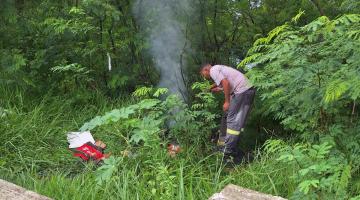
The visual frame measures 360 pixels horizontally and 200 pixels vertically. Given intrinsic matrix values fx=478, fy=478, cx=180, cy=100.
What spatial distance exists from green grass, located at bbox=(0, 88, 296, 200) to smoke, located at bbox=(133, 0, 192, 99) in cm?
155

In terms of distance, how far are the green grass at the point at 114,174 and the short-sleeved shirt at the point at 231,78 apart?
99 cm

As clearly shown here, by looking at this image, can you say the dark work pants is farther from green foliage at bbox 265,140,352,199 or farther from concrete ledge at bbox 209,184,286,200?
green foliage at bbox 265,140,352,199

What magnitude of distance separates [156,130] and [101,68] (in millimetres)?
3467

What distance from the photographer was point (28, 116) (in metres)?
6.73

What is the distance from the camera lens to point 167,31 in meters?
7.46

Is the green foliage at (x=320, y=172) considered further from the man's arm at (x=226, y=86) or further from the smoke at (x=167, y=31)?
the smoke at (x=167, y=31)

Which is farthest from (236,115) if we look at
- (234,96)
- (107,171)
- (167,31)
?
(107,171)

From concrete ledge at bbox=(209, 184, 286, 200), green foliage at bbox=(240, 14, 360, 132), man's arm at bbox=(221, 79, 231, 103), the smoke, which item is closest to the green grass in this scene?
concrete ledge at bbox=(209, 184, 286, 200)

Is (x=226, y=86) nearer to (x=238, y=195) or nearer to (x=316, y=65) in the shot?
(x=316, y=65)

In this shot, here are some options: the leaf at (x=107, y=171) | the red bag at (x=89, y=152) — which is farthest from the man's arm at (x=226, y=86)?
the leaf at (x=107, y=171)

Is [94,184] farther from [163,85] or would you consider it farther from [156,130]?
[163,85]

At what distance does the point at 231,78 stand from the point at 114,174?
2.34 meters

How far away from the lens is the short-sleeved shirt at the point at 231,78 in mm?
6272

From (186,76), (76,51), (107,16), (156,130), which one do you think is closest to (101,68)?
(76,51)
